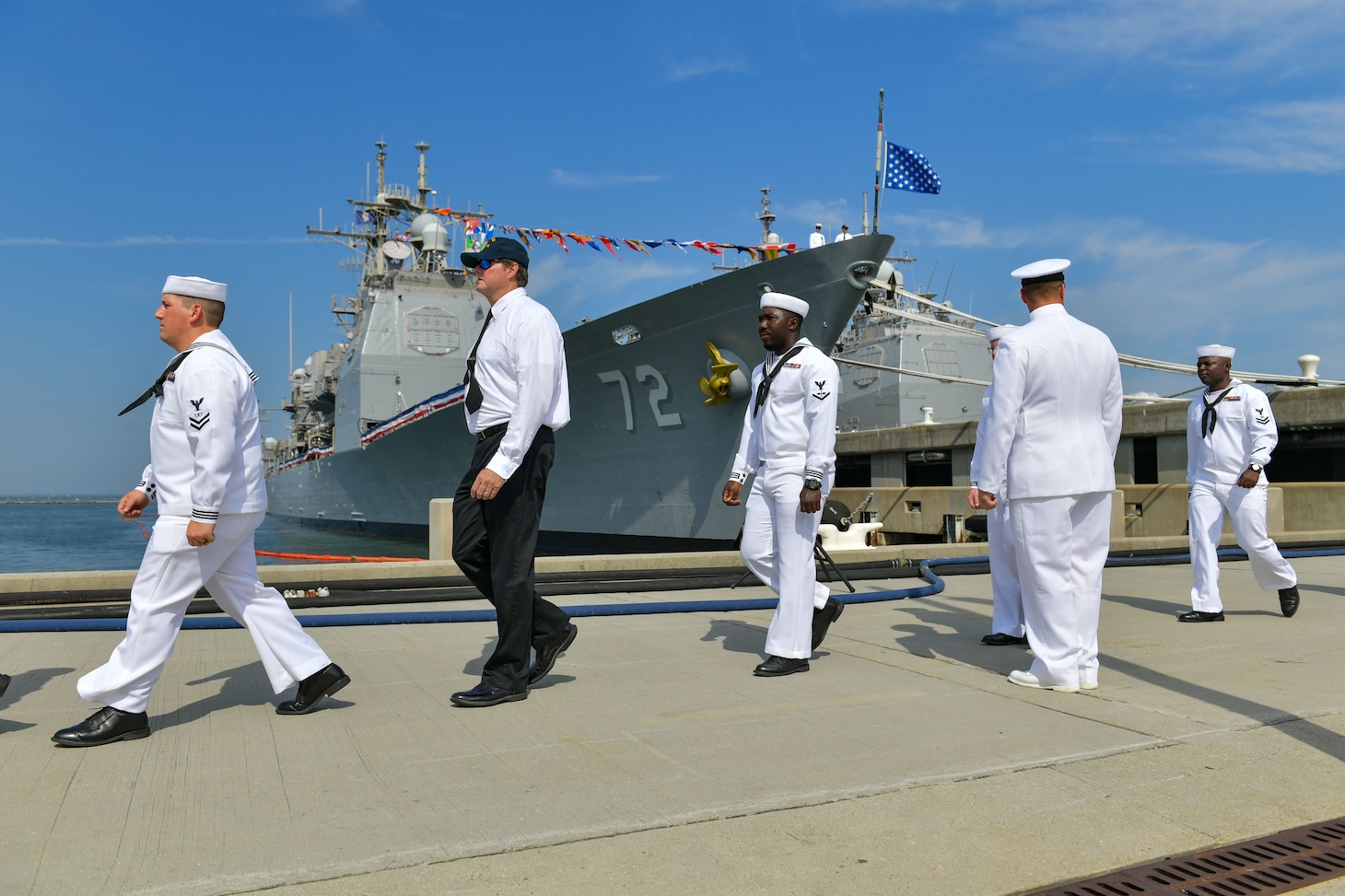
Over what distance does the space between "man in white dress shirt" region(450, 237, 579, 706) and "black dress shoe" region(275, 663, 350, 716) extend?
0.41 meters

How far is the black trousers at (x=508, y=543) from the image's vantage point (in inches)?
143

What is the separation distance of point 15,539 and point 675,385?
3490 cm

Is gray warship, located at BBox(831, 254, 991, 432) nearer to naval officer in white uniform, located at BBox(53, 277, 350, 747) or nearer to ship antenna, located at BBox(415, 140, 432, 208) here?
ship antenna, located at BBox(415, 140, 432, 208)

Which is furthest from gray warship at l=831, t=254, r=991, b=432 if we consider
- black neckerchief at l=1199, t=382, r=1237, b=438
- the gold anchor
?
black neckerchief at l=1199, t=382, r=1237, b=438

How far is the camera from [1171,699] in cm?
359

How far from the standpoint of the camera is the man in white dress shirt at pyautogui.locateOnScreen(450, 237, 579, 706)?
11.8 ft

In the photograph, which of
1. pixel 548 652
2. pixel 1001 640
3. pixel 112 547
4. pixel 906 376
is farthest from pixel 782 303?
pixel 112 547

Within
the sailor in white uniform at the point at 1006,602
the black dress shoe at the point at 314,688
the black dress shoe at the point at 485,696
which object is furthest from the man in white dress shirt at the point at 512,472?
the sailor in white uniform at the point at 1006,602

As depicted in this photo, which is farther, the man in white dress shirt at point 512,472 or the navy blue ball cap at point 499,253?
the navy blue ball cap at point 499,253

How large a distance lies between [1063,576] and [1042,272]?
1.23m

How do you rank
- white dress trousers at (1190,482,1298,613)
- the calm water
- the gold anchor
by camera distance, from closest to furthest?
white dress trousers at (1190,482,1298,613), the gold anchor, the calm water

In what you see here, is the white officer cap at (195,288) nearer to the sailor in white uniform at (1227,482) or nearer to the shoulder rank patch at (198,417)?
the shoulder rank patch at (198,417)

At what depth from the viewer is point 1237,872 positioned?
2.06 meters

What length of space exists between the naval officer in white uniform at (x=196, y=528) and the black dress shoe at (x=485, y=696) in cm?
43
